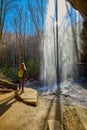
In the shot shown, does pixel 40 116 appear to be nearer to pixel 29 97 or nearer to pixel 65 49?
pixel 29 97

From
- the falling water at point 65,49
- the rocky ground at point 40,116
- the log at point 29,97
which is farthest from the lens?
the falling water at point 65,49

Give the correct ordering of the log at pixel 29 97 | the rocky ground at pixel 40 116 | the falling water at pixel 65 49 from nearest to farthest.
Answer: the rocky ground at pixel 40 116 → the log at pixel 29 97 → the falling water at pixel 65 49

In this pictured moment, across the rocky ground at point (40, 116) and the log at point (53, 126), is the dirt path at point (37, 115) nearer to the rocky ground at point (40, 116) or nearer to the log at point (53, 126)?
the rocky ground at point (40, 116)

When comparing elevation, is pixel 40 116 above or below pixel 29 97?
below

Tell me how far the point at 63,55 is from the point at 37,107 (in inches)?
539

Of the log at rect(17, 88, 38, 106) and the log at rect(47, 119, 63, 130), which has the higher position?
the log at rect(17, 88, 38, 106)

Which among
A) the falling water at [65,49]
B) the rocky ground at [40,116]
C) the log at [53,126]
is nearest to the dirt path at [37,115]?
the rocky ground at [40,116]

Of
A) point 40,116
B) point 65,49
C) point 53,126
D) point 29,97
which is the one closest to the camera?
point 53,126

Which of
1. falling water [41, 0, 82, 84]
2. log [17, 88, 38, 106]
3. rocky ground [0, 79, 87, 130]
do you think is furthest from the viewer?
falling water [41, 0, 82, 84]

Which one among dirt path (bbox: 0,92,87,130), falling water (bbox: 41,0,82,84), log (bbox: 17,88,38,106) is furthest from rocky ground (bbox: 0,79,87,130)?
falling water (bbox: 41,0,82,84)

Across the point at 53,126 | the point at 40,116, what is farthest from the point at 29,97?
the point at 53,126

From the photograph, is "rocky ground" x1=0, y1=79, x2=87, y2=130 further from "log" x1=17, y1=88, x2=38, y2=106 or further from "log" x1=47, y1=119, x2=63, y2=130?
"log" x1=17, y1=88, x2=38, y2=106

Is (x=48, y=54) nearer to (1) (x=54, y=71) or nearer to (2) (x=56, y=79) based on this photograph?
(1) (x=54, y=71)

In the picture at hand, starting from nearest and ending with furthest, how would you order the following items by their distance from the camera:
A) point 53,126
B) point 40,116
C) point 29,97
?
point 53,126, point 40,116, point 29,97
